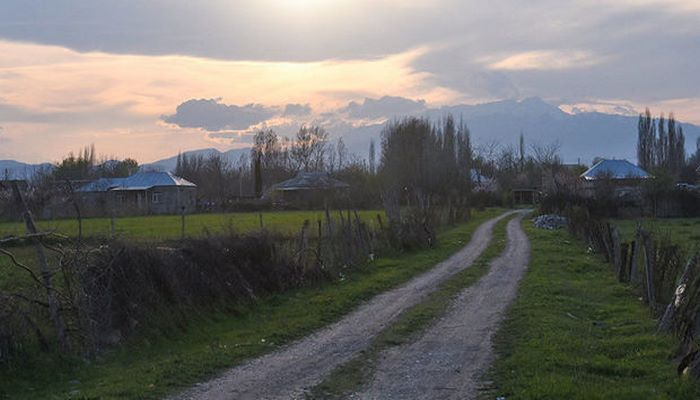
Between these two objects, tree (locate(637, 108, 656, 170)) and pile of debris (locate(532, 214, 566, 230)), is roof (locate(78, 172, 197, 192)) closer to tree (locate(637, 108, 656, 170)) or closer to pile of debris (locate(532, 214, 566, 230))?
pile of debris (locate(532, 214, 566, 230))

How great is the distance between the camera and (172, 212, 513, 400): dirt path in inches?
368

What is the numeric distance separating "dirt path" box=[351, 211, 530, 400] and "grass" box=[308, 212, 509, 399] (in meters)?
0.18

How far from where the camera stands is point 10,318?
417 inches

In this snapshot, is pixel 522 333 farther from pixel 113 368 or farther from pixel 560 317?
pixel 113 368

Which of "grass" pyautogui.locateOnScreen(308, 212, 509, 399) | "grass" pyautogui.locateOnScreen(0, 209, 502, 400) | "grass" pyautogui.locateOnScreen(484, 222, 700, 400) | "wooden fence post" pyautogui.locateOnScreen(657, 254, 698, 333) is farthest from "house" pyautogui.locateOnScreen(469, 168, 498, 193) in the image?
"wooden fence post" pyautogui.locateOnScreen(657, 254, 698, 333)

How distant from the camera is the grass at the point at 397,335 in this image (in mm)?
9531

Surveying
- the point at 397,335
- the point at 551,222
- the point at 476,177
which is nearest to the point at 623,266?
the point at 397,335

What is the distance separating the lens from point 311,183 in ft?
330

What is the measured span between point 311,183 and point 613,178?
37.2 metres

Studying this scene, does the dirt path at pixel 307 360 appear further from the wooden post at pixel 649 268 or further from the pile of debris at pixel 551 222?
the pile of debris at pixel 551 222

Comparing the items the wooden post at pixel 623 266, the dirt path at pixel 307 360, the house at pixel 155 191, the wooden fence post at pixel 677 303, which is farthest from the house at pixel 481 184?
the wooden fence post at pixel 677 303

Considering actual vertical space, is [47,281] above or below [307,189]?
below

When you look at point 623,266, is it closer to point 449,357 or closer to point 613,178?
point 449,357

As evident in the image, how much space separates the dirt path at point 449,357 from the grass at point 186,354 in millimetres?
2193
